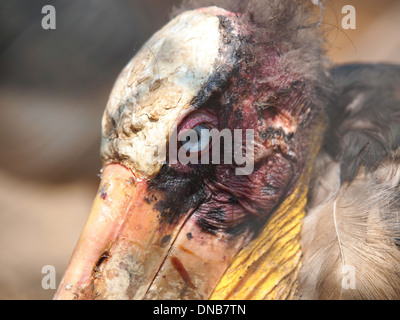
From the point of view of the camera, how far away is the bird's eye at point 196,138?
1.58 meters

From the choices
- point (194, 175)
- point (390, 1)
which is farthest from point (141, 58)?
point (390, 1)

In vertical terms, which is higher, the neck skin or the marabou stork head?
the marabou stork head

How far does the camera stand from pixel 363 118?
6.39 feet

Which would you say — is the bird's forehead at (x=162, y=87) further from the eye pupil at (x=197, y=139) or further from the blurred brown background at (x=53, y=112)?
the blurred brown background at (x=53, y=112)

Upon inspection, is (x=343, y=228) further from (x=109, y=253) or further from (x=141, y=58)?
(x=141, y=58)

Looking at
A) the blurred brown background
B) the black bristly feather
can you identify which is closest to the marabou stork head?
the black bristly feather

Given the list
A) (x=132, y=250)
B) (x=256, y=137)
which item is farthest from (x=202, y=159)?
(x=132, y=250)

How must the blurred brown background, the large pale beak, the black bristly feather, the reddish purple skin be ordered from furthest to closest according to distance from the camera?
1. the blurred brown background
2. the black bristly feather
3. the reddish purple skin
4. the large pale beak

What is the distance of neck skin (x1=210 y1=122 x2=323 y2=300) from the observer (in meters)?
1.67

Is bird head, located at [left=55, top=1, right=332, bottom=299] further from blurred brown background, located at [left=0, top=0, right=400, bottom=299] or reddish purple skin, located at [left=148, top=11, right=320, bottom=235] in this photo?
blurred brown background, located at [left=0, top=0, right=400, bottom=299]

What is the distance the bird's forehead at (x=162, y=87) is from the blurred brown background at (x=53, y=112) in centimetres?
160

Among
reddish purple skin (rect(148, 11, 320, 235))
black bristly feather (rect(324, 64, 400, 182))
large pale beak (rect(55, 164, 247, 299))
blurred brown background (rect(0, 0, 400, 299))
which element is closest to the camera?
large pale beak (rect(55, 164, 247, 299))

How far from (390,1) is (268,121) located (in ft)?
9.69

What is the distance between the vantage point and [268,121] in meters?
1.72
